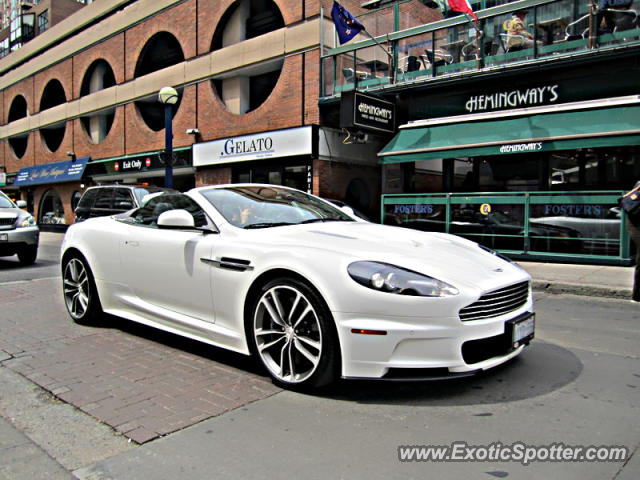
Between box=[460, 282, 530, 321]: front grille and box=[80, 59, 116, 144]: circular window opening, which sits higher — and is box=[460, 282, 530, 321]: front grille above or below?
below

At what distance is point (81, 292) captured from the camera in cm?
541

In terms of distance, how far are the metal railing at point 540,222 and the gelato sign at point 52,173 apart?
21.5 meters

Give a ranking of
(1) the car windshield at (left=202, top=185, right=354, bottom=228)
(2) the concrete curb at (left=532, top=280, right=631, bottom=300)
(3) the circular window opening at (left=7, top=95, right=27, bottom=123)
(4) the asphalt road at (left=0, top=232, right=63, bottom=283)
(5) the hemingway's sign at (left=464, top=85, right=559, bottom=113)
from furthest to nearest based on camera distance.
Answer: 1. (3) the circular window opening at (left=7, top=95, right=27, bottom=123)
2. (5) the hemingway's sign at (left=464, top=85, right=559, bottom=113)
3. (4) the asphalt road at (left=0, top=232, right=63, bottom=283)
4. (2) the concrete curb at (left=532, top=280, right=631, bottom=300)
5. (1) the car windshield at (left=202, top=185, right=354, bottom=228)

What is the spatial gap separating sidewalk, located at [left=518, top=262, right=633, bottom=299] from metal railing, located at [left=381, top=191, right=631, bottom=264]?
0.58 metres

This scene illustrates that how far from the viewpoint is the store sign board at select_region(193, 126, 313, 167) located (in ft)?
53.7

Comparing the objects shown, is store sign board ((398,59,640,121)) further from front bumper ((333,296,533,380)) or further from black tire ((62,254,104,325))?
black tire ((62,254,104,325))

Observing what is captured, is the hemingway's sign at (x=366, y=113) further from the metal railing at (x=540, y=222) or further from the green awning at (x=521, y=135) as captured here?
the metal railing at (x=540, y=222)

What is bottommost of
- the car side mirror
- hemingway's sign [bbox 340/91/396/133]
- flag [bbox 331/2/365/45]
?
the car side mirror

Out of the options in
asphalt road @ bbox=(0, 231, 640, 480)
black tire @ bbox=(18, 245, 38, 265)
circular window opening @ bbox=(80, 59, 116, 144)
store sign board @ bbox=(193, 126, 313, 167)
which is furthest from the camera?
circular window opening @ bbox=(80, 59, 116, 144)

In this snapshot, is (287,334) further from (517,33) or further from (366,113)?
(517,33)

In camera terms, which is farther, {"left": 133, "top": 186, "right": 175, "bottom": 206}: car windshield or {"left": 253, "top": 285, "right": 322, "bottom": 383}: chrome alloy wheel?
{"left": 133, "top": 186, "right": 175, "bottom": 206}: car windshield

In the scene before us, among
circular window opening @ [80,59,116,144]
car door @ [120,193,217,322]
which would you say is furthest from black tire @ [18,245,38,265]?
circular window opening @ [80,59,116,144]

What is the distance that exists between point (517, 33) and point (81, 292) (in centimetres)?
A: 1165

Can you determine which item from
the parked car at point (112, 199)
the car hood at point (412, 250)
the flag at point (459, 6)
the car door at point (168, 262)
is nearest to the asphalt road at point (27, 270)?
the parked car at point (112, 199)
